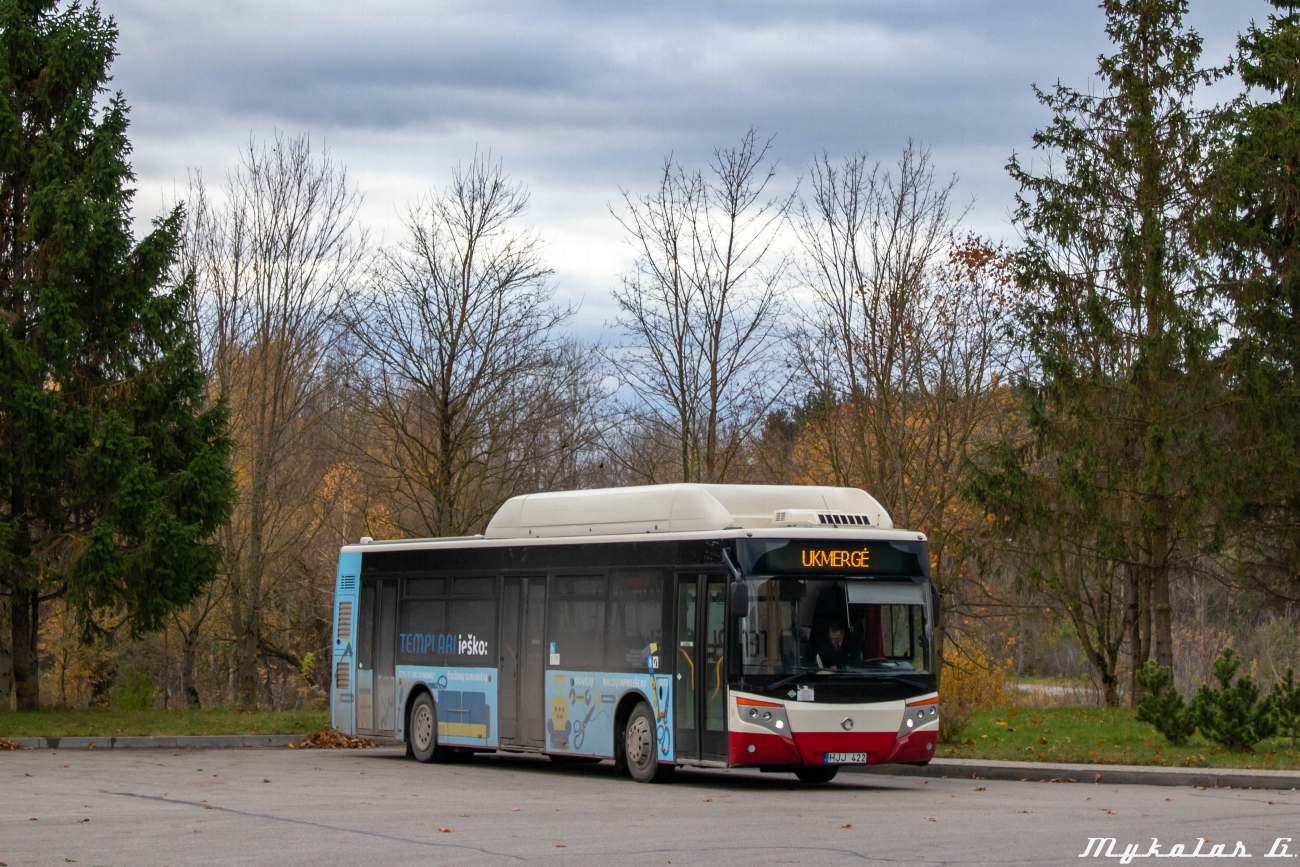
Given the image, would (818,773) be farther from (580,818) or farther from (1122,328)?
(1122,328)

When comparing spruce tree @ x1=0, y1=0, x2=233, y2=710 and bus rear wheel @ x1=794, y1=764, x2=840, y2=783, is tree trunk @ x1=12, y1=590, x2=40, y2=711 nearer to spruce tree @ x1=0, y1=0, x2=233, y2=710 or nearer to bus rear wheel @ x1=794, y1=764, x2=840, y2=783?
spruce tree @ x1=0, y1=0, x2=233, y2=710

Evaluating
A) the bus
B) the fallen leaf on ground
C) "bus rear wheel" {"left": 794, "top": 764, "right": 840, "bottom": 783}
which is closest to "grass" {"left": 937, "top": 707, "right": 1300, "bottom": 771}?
"bus rear wheel" {"left": 794, "top": 764, "right": 840, "bottom": 783}

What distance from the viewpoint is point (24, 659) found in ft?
93.9

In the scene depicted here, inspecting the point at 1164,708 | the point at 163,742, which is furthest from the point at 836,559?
the point at 163,742

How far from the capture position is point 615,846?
440 inches

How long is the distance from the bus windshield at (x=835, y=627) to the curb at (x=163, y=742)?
465 inches

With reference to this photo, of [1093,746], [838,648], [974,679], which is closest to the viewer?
[838,648]

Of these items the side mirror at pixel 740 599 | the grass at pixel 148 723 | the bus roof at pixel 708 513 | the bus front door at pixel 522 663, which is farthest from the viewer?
the grass at pixel 148 723

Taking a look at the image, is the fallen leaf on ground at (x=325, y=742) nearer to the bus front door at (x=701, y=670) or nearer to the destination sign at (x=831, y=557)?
the bus front door at (x=701, y=670)

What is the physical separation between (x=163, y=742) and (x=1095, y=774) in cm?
1463

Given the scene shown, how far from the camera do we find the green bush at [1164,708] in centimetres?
1961

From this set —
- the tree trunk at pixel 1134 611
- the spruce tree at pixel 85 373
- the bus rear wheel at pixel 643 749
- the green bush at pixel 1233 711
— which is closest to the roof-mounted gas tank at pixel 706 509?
the bus rear wheel at pixel 643 749

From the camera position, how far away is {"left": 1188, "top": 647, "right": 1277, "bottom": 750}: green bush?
1873 centimetres

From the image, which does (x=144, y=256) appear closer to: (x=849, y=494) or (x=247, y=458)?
(x=247, y=458)
